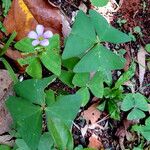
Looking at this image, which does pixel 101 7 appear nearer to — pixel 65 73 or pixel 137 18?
pixel 137 18

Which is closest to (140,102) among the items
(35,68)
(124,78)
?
(124,78)

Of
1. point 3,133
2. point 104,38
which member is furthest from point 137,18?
point 3,133

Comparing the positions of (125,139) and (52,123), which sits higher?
(52,123)

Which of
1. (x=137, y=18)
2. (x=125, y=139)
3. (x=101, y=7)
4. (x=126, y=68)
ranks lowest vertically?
(x=125, y=139)

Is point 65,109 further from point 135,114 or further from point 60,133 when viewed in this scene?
point 135,114

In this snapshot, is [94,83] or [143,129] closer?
[94,83]

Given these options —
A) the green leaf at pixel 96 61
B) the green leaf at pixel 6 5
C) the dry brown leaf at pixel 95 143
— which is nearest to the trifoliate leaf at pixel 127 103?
the dry brown leaf at pixel 95 143

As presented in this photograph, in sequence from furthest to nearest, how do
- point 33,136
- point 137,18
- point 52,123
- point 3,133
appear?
1. point 137,18
2. point 3,133
3. point 52,123
4. point 33,136

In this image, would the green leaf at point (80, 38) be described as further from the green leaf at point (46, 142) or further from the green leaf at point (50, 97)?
the green leaf at point (46, 142)
